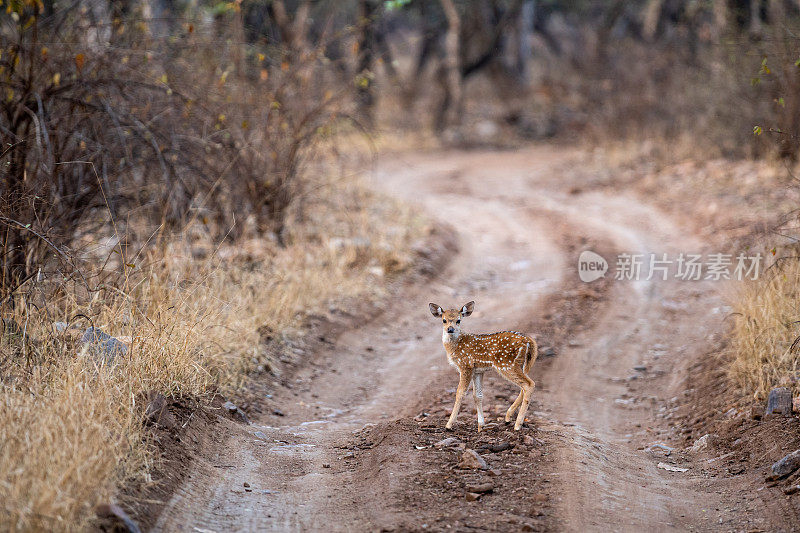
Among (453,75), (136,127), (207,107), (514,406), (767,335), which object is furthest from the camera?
(453,75)

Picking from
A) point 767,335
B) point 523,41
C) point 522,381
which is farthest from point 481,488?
point 523,41

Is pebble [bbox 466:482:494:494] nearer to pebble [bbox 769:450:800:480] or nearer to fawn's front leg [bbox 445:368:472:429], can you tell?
fawn's front leg [bbox 445:368:472:429]

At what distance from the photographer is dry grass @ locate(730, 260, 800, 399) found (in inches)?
238

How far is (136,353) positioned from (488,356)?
2.47 meters

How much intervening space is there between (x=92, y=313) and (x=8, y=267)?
105 centimetres

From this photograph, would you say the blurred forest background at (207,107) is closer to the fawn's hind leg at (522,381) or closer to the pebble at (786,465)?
the pebble at (786,465)

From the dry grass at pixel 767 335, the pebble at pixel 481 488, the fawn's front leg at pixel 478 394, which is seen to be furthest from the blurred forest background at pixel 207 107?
the pebble at pixel 481 488

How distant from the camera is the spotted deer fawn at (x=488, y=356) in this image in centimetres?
532

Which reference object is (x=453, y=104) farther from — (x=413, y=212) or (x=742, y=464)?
(x=742, y=464)

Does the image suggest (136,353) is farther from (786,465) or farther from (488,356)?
(786,465)

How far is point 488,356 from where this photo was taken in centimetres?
536

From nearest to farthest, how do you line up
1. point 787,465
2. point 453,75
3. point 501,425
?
point 787,465
point 501,425
point 453,75

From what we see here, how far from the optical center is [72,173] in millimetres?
7957

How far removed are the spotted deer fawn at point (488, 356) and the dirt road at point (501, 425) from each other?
0.27 metres
